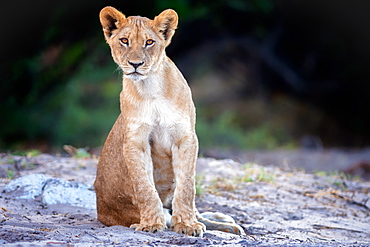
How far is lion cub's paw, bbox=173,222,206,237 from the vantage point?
13.0 ft

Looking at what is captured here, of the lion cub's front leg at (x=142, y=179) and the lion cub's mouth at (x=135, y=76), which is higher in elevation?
the lion cub's mouth at (x=135, y=76)

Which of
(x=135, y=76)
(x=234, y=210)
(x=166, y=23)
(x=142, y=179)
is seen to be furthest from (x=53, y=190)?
(x=166, y=23)

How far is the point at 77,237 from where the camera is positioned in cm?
352

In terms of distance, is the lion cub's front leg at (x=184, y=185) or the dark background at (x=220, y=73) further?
the dark background at (x=220, y=73)

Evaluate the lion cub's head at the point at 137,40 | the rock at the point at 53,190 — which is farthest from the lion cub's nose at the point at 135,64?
the rock at the point at 53,190

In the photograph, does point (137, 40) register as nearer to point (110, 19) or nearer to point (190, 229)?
point (110, 19)

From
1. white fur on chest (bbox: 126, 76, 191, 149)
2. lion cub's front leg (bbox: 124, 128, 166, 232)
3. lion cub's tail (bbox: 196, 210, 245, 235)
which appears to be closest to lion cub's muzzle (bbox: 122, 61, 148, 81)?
white fur on chest (bbox: 126, 76, 191, 149)

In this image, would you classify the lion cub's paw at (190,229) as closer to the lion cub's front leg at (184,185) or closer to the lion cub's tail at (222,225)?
the lion cub's front leg at (184,185)

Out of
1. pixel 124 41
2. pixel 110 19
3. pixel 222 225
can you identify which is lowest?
pixel 222 225

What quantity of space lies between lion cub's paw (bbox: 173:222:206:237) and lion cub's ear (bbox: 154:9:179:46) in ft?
4.22

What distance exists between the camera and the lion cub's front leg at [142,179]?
403cm

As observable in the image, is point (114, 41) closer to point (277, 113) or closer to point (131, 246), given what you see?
point (131, 246)

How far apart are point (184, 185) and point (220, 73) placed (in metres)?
11.6

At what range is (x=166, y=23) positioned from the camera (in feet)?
14.2
